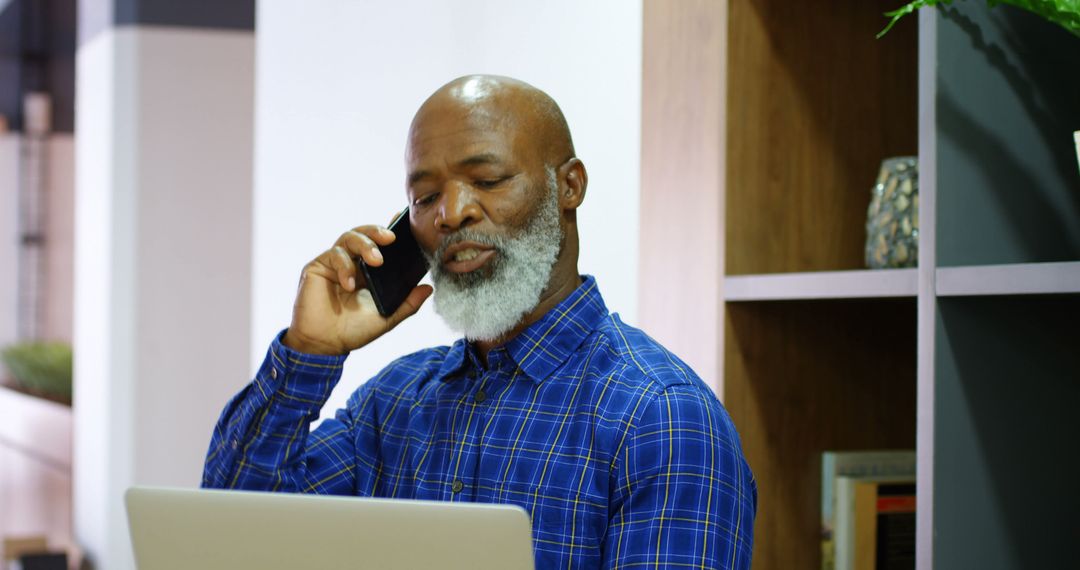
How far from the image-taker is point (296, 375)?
1.31 meters

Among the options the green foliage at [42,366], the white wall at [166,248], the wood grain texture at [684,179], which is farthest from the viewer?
the green foliage at [42,366]

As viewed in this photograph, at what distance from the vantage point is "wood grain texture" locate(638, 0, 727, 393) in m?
1.55

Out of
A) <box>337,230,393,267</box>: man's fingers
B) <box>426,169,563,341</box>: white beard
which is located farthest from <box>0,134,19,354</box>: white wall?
<box>426,169,563,341</box>: white beard

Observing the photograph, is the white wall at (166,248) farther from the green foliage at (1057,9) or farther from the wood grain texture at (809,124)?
the green foliage at (1057,9)

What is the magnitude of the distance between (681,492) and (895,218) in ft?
1.84

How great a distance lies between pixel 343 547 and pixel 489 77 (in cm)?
64

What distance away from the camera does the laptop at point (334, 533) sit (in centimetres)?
83

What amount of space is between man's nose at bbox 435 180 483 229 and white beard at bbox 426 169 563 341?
1cm

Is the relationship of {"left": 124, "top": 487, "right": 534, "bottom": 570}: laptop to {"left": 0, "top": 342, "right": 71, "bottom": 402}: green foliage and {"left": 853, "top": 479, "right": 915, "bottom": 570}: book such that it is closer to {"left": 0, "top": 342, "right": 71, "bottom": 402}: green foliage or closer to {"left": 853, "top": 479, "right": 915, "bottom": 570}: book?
{"left": 853, "top": 479, "right": 915, "bottom": 570}: book

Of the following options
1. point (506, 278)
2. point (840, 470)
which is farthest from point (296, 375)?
point (840, 470)

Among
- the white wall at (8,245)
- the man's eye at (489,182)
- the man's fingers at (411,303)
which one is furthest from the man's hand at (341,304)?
the white wall at (8,245)

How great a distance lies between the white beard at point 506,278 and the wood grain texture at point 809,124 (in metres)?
0.35

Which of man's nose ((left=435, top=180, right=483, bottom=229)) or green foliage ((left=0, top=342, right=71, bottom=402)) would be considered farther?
green foliage ((left=0, top=342, right=71, bottom=402))

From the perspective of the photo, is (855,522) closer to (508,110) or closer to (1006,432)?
(1006,432)
